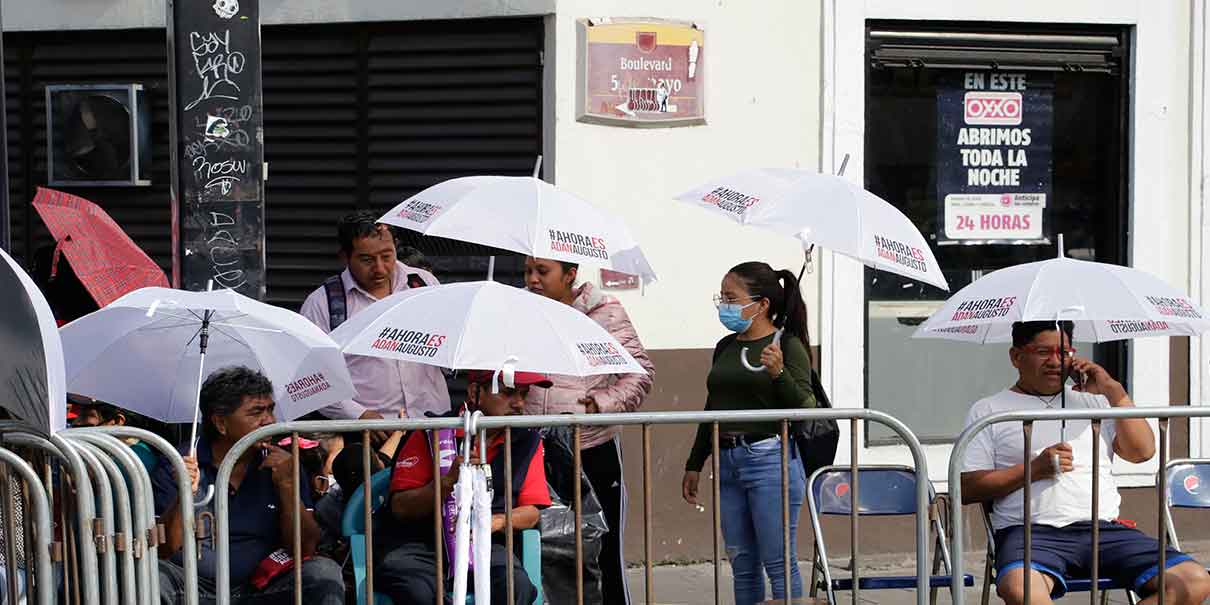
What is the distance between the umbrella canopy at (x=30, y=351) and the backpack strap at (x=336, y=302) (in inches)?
85.7

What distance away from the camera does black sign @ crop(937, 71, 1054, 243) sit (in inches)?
339

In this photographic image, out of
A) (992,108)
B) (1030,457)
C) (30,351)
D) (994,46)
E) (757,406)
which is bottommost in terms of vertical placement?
(1030,457)

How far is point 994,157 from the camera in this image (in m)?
8.66

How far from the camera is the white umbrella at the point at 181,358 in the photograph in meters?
5.19

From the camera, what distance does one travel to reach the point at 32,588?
4445 mm

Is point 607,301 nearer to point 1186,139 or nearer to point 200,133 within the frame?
point 200,133

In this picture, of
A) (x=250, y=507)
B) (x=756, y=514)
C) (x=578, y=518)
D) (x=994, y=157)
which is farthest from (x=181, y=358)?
(x=994, y=157)

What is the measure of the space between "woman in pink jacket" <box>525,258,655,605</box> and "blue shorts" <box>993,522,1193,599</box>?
158 cm

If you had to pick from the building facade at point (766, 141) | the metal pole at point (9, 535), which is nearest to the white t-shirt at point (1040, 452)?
the building facade at point (766, 141)

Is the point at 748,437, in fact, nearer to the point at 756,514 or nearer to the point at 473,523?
the point at 756,514

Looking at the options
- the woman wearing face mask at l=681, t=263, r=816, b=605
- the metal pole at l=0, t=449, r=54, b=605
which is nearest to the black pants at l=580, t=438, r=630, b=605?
the woman wearing face mask at l=681, t=263, r=816, b=605

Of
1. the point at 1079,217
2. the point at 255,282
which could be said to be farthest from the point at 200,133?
the point at 1079,217

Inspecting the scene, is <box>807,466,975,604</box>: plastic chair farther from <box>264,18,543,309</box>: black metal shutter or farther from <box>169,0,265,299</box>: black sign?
<box>264,18,543,309</box>: black metal shutter

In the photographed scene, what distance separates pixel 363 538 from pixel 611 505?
149 centimetres
